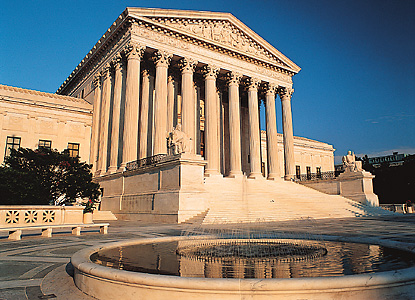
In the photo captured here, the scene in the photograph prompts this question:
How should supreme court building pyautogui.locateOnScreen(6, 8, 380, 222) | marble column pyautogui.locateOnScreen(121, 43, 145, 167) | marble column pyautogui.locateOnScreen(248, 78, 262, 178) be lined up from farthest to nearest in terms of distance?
marble column pyautogui.locateOnScreen(248, 78, 262, 178), marble column pyautogui.locateOnScreen(121, 43, 145, 167), supreme court building pyautogui.locateOnScreen(6, 8, 380, 222)

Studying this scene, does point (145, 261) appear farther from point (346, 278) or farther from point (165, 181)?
point (165, 181)

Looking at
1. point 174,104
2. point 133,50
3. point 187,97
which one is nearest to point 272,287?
point 133,50

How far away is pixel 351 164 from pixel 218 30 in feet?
70.1

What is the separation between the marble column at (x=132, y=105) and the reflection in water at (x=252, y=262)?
73.3 ft

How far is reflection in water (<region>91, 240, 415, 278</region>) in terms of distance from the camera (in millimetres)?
4949

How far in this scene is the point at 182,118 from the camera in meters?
32.3

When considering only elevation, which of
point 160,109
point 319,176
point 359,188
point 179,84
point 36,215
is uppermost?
point 179,84

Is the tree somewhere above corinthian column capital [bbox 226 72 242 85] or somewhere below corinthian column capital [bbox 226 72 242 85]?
below

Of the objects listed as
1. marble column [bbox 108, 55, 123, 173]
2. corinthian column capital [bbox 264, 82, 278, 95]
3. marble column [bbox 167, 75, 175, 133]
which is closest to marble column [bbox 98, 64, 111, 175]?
marble column [bbox 108, 55, 123, 173]

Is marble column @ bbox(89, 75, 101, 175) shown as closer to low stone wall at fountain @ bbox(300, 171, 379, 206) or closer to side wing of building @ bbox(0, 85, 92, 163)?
side wing of building @ bbox(0, 85, 92, 163)

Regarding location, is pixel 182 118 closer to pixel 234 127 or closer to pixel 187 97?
pixel 187 97

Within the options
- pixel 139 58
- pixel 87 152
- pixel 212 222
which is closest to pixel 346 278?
pixel 212 222

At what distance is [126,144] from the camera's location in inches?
1157

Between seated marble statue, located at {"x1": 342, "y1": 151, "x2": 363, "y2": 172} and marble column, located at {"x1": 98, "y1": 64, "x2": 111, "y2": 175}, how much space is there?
1020 inches
